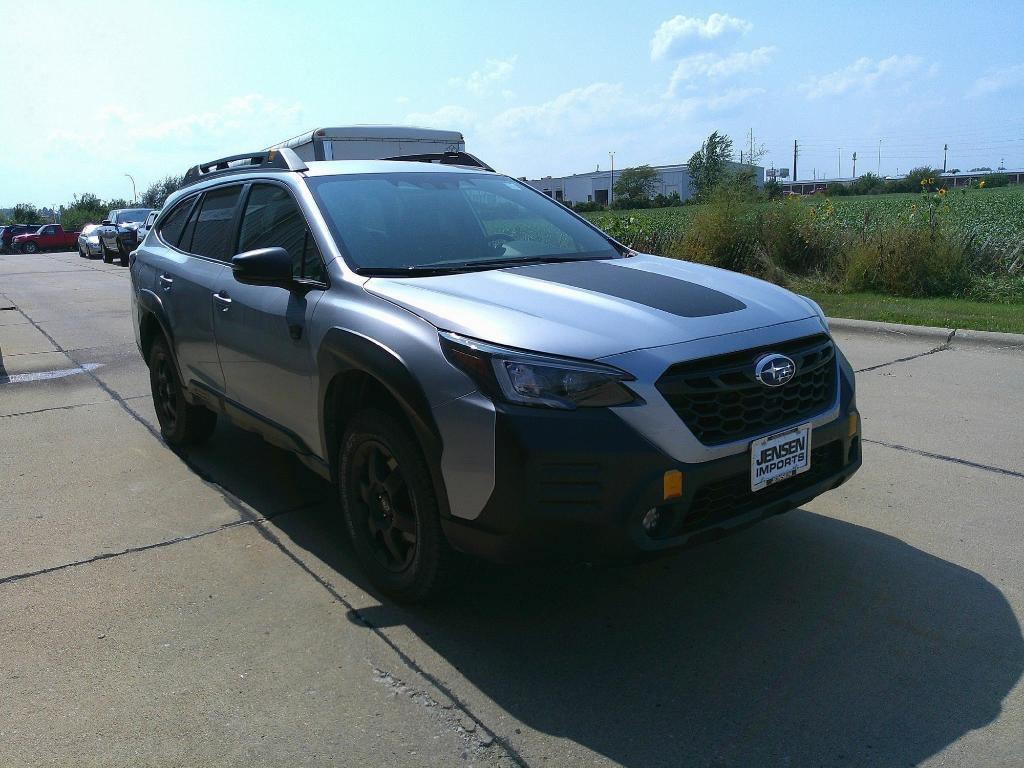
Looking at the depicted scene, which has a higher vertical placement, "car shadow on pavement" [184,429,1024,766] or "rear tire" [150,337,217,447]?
"rear tire" [150,337,217,447]

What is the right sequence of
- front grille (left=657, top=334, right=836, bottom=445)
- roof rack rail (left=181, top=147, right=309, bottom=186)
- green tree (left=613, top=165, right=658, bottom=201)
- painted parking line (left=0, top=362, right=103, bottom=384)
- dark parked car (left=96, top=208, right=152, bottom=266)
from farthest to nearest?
1. green tree (left=613, top=165, right=658, bottom=201)
2. dark parked car (left=96, top=208, right=152, bottom=266)
3. painted parking line (left=0, top=362, right=103, bottom=384)
4. roof rack rail (left=181, top=147, right=309, bottom=186)
5. front grille (left=657, top=334, right=836, bottom=445)

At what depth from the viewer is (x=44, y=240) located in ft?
154

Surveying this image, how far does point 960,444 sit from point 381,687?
4212 mm

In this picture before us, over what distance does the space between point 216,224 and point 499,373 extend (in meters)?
2.96

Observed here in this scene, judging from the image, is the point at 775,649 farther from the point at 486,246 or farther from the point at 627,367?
the point at 486,246

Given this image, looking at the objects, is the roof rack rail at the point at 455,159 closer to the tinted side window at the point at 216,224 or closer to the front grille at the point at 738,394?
the tinted side window at the point at 216,224

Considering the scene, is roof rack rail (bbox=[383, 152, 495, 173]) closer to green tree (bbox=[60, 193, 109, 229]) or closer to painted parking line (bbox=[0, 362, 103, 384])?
painted parking line (bbox=[0, 362, 103, 384])

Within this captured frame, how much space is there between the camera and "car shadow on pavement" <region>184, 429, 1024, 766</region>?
2.78 metres

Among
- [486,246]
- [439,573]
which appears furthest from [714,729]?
[486,246]

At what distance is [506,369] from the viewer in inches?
117

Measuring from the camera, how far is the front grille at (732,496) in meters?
3.08

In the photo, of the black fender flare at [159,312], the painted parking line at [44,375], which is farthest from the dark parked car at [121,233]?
the black fender flare at [159,312]

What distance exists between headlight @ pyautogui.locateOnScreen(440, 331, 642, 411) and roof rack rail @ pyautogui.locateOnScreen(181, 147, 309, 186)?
6.92 ft

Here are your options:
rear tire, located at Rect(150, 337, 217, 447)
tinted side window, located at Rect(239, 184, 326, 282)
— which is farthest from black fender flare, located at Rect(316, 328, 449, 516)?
rear tire, located at Rect(150, 337, 217, 447)
